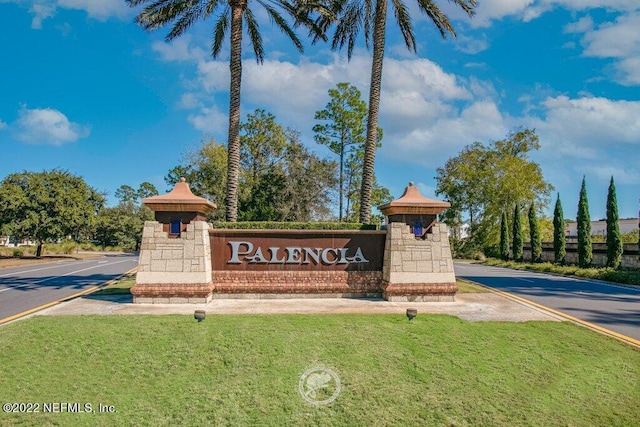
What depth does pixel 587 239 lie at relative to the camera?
27000 mm

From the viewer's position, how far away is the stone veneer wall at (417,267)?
1162 centimetres

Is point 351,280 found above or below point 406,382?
above

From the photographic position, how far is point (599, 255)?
2767 cm

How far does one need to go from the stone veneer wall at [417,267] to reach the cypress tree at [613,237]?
18.7 meters

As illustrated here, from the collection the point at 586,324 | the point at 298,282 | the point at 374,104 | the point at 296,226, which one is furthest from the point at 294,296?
the point at 374,104

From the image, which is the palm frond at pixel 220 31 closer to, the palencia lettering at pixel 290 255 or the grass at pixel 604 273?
the palencia lettering at pixel 290 255

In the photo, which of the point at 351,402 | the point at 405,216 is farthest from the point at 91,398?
the point at 405,216

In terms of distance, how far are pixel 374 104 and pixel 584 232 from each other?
63.9 feet

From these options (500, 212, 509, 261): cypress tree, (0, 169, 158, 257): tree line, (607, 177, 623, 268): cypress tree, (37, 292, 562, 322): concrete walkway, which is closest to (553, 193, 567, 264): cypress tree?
(607, 177, 623, 268): cypress tree

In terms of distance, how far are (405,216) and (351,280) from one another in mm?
2472

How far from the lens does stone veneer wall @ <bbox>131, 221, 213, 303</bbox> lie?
433 inches

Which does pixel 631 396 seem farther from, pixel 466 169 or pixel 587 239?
pixel 466 169

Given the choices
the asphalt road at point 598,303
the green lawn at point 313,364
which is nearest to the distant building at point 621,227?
the asphalt road at point 598,303

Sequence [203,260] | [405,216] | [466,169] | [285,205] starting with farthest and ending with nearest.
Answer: [466,169]
[285,205]
[405,216]
[203,260]
